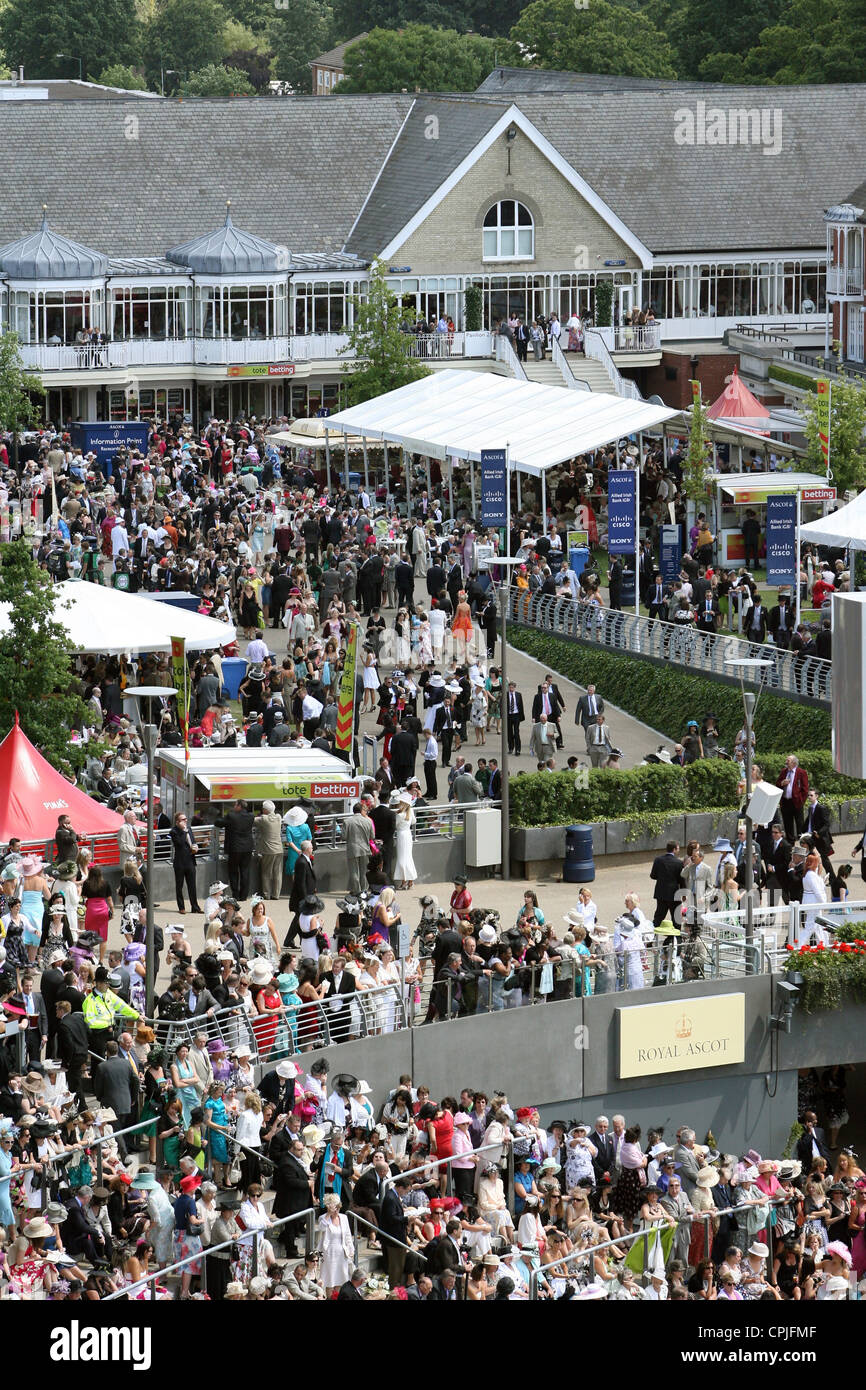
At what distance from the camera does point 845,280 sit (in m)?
61.2

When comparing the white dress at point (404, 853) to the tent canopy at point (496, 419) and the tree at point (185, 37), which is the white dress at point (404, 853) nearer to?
the tent canopy at point (496, 419)

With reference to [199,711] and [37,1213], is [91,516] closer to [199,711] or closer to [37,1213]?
[199,711]

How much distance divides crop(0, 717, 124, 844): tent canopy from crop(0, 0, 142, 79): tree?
92.6m

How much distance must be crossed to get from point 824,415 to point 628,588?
8041 millimetres

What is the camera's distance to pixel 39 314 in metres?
58.2

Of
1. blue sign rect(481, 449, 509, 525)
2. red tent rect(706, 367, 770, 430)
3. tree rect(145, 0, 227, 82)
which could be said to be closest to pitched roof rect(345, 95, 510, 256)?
red tent rect(706, 367, 770, 430)

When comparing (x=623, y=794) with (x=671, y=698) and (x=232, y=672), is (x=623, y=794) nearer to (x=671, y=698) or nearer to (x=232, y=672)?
(x=671, y=698)

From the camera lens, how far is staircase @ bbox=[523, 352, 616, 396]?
2247 inches

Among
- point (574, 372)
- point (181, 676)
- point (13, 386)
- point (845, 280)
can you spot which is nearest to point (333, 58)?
point (845, 280)

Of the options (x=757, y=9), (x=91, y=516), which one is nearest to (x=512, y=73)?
(x=757, y=9)

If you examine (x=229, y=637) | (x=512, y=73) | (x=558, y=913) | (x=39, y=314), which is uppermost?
(x=512, y=73)
